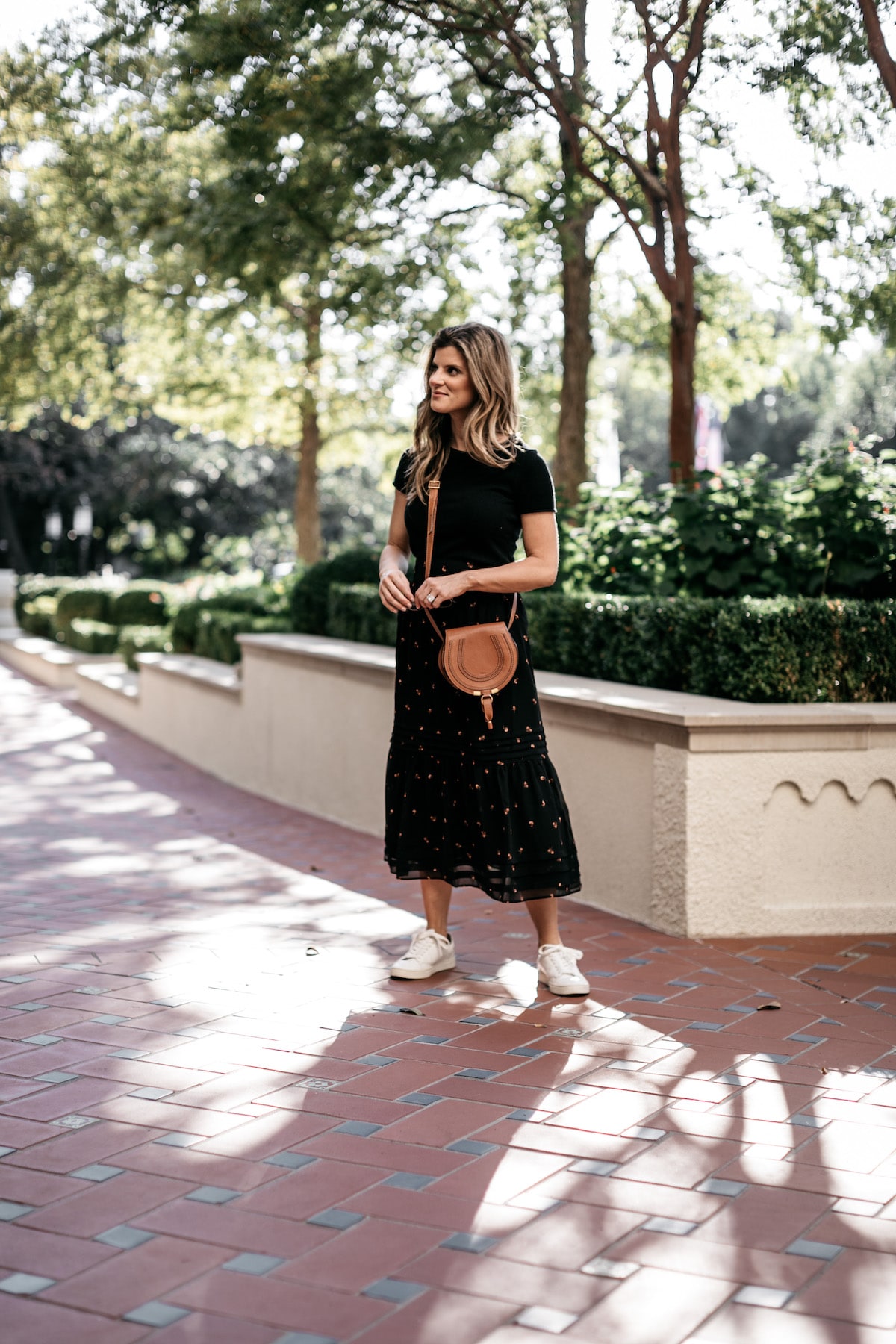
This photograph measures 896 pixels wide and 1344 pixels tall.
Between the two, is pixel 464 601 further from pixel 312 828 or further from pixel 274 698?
pixel 274 698

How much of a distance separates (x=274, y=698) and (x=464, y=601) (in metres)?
5.61

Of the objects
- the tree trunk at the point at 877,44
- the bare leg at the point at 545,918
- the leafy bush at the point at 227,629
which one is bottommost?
the bare leg at the point at 545,918

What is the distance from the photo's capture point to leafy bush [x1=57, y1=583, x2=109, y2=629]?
2270cm

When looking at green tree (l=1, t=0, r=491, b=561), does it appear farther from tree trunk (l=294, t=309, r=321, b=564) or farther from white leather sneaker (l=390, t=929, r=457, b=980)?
tree trunk (l=294, t=309, r=321, b=564)

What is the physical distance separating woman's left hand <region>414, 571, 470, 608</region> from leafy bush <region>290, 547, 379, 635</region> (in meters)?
6.18

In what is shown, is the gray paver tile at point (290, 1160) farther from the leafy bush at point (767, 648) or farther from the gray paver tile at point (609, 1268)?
the leafy bush at point (767, 648)

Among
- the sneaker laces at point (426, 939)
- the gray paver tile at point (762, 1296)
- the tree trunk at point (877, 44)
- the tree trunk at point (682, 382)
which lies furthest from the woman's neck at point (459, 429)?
the tree trunk at point (682, 382)

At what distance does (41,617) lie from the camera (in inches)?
1012

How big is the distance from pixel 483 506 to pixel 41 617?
22637 millimetres

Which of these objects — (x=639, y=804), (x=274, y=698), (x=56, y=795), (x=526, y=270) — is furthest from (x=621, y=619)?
(x=526, y=270)

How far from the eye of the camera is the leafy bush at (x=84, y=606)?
74.5ft

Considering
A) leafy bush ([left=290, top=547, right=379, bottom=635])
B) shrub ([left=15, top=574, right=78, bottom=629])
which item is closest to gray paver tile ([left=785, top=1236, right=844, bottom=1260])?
leafy bush ([left=290, top=547, right=379, bottom=635])

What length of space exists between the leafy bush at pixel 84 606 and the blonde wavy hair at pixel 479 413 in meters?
18.7

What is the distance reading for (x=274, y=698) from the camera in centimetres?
988
